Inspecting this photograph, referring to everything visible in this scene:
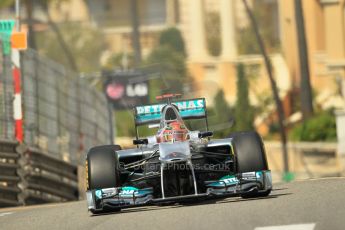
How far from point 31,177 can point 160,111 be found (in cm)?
684

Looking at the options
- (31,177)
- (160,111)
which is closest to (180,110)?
(160,111)

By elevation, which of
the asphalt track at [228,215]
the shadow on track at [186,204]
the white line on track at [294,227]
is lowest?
the white line on track at [294,227]

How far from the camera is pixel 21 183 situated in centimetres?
2673

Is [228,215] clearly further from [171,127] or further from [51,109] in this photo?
[51,109]

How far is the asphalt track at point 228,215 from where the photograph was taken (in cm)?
1616

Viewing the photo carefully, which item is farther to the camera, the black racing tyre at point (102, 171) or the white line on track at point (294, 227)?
the black racing tyre at point (102, 171)

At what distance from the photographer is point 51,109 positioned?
30.0 m

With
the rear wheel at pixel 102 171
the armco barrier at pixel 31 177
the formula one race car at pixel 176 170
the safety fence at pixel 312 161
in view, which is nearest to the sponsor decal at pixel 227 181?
the formula one race car at pixel 176 170

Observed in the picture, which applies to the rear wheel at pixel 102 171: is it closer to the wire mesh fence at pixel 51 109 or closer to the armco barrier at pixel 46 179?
the armco barrier at pixel 46 179

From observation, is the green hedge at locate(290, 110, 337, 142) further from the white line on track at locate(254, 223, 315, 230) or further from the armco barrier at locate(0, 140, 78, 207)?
the white line on track at locate(254, 223, 315, 230)

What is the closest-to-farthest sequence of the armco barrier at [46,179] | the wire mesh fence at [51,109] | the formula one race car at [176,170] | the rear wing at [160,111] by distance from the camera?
the formula one race car at [176,170]
the rear wing at [160,111]
the armco barrier at [46,179]
the wire mesh fence at [51,109]

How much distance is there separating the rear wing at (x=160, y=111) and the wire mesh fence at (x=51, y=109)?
299 inches

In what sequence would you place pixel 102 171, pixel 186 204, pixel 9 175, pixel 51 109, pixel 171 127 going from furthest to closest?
pixel 51 109 → pixel 9 175 → pixel 186 204 → pixel 171 127 → pixel 102 171

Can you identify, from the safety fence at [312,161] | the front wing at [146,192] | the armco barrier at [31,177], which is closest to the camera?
the front wing at [146,192]
